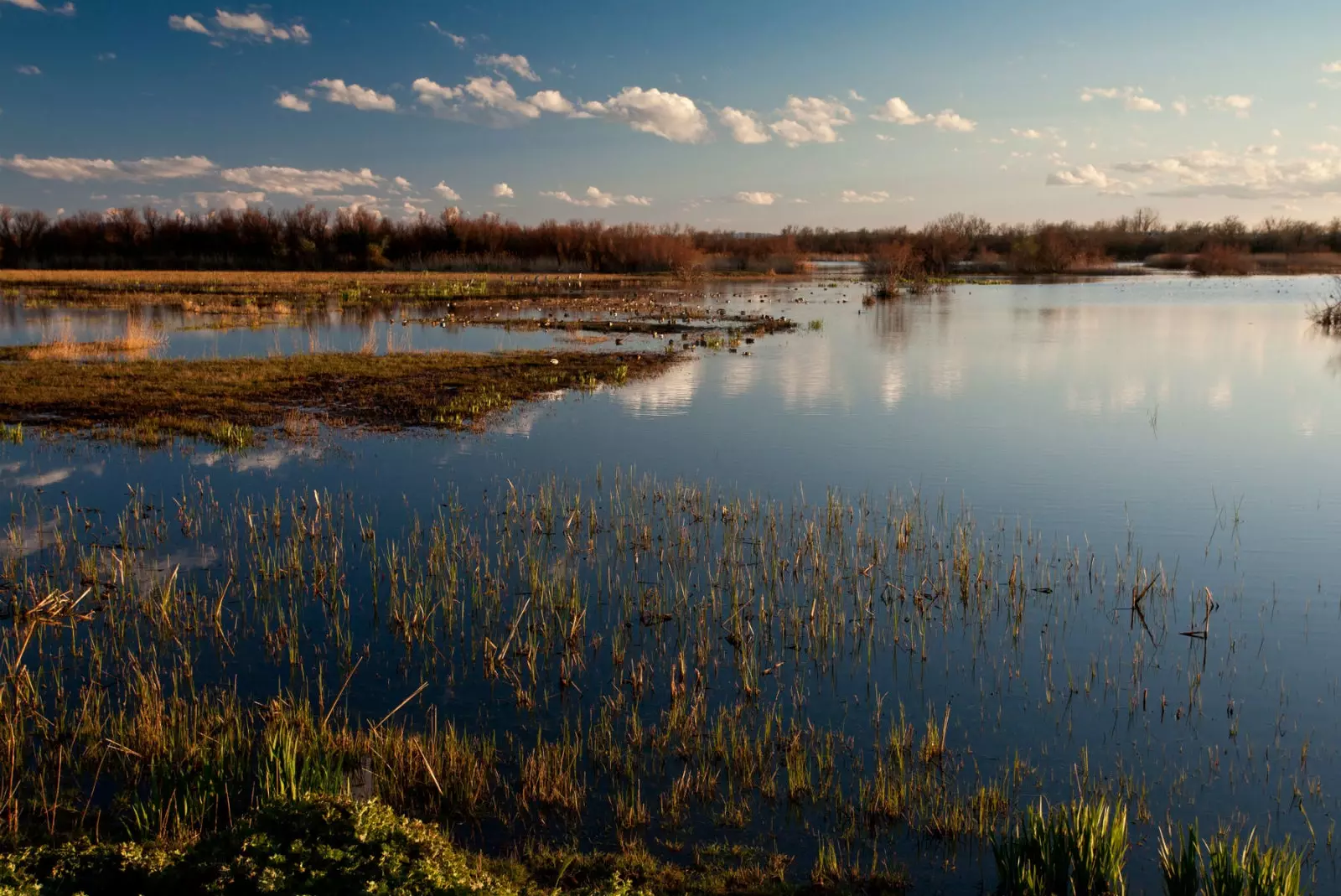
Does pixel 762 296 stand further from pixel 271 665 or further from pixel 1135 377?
pixel 271 665

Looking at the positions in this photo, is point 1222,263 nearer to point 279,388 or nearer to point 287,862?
point 279,388

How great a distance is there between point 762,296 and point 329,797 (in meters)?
48.6

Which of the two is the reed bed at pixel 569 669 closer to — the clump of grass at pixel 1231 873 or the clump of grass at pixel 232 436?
the clump of grass at pixel 1231 873

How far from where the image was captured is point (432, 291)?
4909 centimetres

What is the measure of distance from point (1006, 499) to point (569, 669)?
7282mm

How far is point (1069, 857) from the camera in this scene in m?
4.57

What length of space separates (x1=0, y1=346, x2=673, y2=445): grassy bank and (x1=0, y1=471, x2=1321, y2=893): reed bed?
16.6 ft

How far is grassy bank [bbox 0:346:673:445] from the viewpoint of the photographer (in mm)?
16359

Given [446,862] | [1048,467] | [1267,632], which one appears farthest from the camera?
[1048,467]

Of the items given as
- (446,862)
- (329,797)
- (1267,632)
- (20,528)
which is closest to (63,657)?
(20,528)

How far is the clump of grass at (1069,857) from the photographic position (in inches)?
177

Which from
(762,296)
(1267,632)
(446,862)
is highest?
(762,296)

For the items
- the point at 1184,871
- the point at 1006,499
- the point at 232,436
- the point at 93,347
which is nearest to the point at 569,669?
the point at 1184,871

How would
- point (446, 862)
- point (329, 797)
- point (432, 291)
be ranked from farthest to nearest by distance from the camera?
1. point (432, 291)
2. point (329, 797)
3. point (446, 862)
